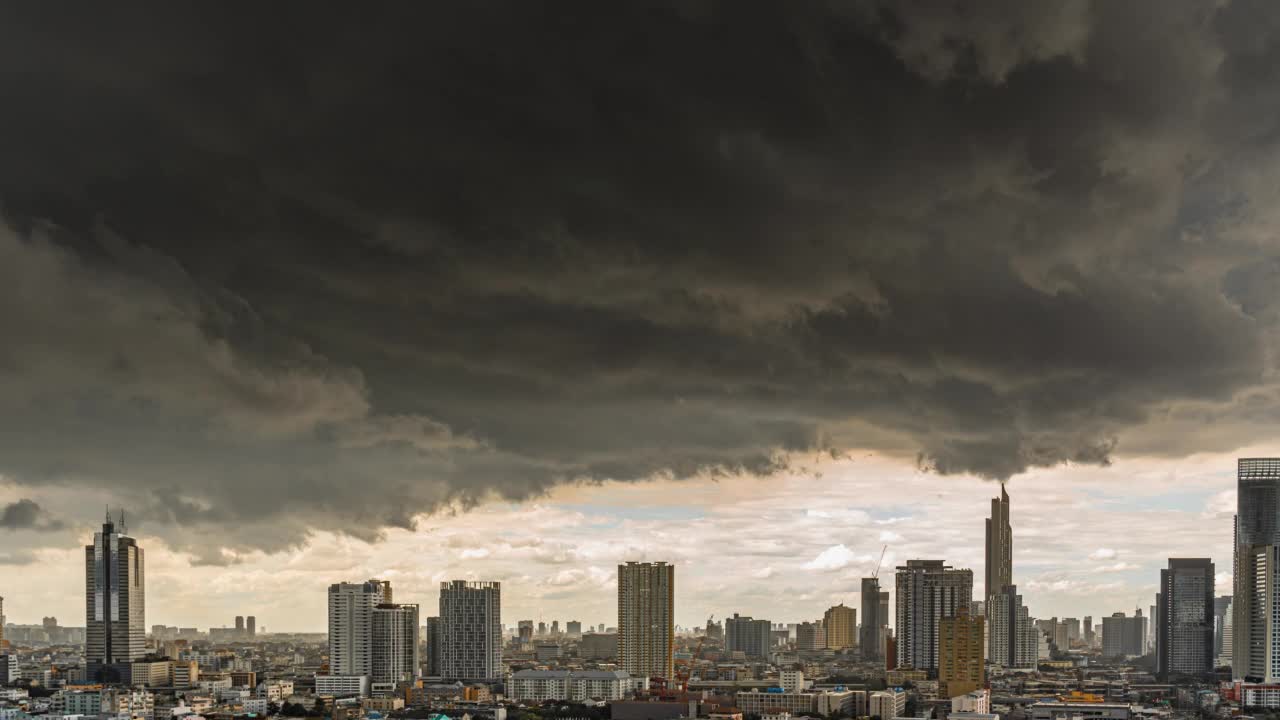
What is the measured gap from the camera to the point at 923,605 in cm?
5700

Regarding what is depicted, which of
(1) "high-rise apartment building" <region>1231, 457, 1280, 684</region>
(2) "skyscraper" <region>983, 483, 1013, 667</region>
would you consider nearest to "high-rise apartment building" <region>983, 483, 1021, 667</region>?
(2) "skyscraper" <region>983, 483, 1013, 667</region>

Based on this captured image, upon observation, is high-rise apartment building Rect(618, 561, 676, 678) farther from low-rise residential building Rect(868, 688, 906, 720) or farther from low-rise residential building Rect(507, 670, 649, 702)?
low-rise residential building Rect(868, 688, 906, 720)

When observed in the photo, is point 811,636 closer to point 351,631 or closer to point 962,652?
point 962,652

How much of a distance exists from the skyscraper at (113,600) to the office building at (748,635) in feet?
113

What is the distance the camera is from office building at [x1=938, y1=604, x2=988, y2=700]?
46312 millimetres

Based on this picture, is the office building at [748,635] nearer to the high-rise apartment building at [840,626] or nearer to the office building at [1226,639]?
the high-rise apartment building at [840,626]

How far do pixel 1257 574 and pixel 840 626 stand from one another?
33.6 m

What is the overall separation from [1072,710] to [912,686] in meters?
10.2

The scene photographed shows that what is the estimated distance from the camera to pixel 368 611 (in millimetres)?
50469

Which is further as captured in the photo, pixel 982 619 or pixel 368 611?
pixel 368 611

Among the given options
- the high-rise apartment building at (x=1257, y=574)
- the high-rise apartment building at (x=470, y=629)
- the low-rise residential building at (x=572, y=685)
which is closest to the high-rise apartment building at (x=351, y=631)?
the high-rise apartment building at (x=470, y=629)

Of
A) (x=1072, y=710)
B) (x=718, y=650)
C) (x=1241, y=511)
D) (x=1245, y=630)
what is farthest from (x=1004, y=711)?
(x=718, y=650)

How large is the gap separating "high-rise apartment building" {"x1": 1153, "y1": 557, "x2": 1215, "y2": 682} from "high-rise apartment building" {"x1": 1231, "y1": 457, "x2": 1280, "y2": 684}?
366 centimetres

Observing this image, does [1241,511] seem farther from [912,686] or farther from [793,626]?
[793,626]
